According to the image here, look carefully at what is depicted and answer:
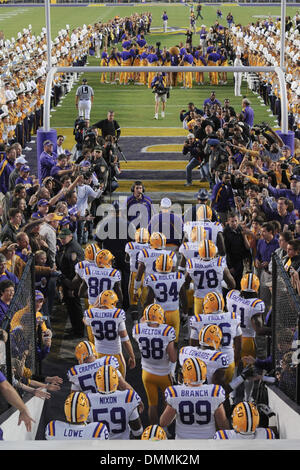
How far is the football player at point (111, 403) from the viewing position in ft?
18.3

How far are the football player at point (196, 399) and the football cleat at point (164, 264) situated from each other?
2.29 metres

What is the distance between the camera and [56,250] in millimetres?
9609

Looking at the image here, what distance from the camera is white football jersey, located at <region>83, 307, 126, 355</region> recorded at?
708 centimetres

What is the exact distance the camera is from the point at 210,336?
246 inches

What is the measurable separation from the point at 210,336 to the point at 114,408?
106cm

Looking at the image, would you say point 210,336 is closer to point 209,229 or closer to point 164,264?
point 164,264

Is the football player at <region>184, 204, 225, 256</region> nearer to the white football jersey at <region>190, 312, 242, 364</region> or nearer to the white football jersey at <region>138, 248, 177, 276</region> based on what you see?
the white football jersey at <region>138, 248, 177, 276</region>

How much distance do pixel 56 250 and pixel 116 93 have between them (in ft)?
65.3

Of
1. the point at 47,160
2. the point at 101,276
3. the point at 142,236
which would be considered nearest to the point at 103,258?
the point at 101,276

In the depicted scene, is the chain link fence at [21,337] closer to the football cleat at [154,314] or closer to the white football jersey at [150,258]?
the football cleat at [154,314]

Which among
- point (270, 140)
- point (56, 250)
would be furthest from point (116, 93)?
point (56, 250)

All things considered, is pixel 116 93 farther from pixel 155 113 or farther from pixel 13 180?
pixel 13 180

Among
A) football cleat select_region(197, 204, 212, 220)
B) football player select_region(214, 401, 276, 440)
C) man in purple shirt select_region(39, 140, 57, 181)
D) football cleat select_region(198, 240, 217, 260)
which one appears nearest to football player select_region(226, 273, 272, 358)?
football cleat select_region(198, 240, 217, 260)

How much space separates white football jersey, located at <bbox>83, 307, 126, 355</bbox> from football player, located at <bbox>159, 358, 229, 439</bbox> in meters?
1.51
